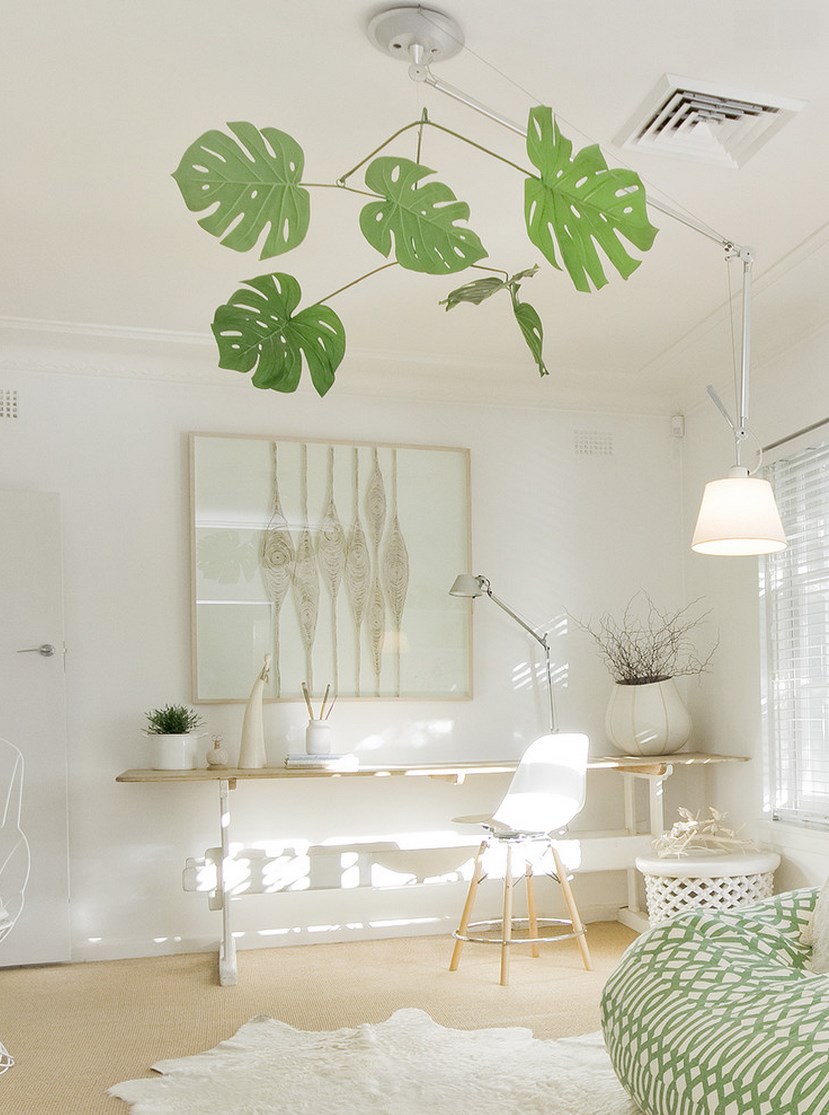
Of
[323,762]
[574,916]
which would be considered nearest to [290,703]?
[323,762]

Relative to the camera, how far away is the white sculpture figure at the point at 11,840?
4207mm

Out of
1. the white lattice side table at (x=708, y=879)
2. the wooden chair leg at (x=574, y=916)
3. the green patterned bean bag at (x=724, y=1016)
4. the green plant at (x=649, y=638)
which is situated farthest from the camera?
the green plant at (x=649, y=638)

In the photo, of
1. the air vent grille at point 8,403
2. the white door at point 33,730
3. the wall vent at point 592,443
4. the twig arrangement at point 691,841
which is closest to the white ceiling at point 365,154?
the air vent grille at point 8,403

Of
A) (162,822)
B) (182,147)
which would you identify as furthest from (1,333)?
(162,822)

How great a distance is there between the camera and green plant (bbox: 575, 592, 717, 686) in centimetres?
505

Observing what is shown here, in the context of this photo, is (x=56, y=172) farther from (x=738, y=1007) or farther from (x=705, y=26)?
(x=738, y=1007)

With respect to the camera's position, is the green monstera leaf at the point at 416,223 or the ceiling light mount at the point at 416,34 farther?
the ceiling light mount at the point at 416,34

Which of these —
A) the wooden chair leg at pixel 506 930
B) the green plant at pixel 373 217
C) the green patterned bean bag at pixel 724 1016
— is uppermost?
the green plant at pixel 373 217

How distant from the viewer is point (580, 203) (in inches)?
62.8

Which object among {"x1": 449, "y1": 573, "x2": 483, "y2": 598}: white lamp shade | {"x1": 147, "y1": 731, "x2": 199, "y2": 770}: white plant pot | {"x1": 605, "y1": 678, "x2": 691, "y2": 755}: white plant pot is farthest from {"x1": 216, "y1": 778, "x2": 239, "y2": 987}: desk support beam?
{"x1": 605, "y1": 678, "x2": 691, "y2": 755}: white plant pot

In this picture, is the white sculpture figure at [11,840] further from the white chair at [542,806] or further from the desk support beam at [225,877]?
the white chair at [542,806]

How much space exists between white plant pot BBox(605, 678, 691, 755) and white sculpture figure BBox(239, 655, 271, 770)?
1597mm

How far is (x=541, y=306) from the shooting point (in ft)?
13.7

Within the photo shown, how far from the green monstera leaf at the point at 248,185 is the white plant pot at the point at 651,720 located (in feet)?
11.3
